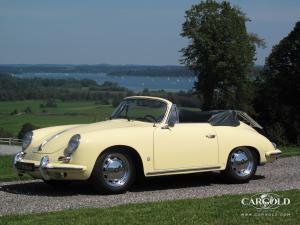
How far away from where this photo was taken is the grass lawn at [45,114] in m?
74.2

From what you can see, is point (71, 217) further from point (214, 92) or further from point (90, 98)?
point (90, 98)

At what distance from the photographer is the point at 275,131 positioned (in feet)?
148

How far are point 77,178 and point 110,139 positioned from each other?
2.29 ft

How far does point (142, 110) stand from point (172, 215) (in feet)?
10.3

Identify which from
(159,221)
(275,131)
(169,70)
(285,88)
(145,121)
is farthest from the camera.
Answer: (169,70)

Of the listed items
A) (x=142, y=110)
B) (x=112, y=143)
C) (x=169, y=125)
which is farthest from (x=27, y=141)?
(x=169, y=125)

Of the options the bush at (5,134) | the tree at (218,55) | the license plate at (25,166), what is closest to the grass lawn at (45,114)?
the bush at (5,134)

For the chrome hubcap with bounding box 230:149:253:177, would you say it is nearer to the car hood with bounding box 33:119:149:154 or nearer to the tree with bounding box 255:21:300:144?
the car hood with bounding box 33:119:149:154

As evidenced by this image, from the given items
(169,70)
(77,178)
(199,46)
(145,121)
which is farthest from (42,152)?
(169,70)

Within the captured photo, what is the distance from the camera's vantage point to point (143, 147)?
8.54m

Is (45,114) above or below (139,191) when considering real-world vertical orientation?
below

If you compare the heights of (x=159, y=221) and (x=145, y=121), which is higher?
(x=145, y=121)

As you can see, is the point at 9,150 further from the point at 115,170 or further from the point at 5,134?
the point at 115,170

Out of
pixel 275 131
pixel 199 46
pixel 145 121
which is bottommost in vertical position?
pixel 275 131
